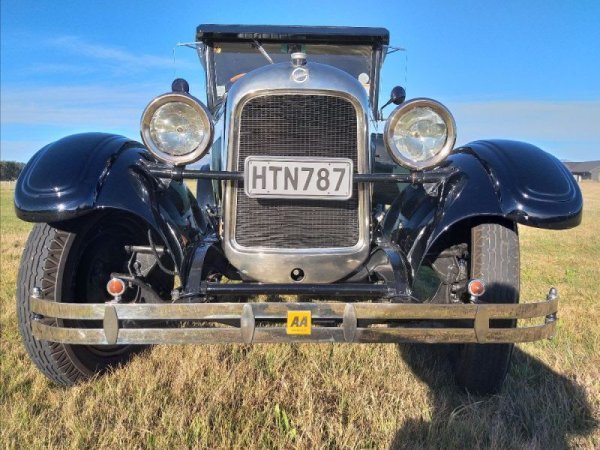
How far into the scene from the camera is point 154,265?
109 inches

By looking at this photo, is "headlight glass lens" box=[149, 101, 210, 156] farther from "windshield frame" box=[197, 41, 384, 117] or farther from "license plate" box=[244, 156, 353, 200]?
"windshield frame" box=[197, 41, 384, 117]

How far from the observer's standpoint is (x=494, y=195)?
237 centimetres

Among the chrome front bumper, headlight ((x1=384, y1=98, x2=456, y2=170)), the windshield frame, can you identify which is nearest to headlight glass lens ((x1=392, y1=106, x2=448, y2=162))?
headlight ((x1=384, y1=98, x2=456, y2=170))

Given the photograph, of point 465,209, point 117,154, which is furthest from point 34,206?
point 465,209

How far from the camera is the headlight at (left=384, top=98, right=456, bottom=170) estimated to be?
241 cm

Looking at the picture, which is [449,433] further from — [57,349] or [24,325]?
[24,325]

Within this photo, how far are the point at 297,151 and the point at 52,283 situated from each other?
140 cm

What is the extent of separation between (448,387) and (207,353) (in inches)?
54.6

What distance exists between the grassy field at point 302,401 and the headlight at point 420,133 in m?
1.20

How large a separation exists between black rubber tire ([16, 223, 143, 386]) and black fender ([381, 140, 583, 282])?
1.72 m

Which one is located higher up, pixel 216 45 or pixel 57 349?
pixel 216 45

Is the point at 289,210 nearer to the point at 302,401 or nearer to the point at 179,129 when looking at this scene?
the point at 179,129

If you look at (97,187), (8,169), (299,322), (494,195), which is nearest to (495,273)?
(494,195)

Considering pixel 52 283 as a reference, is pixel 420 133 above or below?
above
